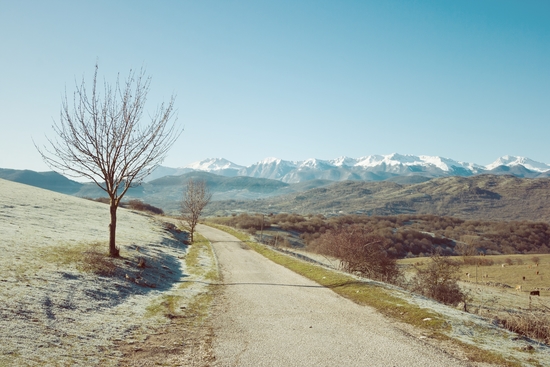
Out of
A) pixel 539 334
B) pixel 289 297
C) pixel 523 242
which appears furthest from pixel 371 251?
pixel 523 242

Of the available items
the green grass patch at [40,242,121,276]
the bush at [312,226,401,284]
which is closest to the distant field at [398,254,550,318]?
the bush at [312,226,401,284]

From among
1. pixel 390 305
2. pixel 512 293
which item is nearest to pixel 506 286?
pixel 512 293

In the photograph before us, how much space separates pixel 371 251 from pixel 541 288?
31.2m

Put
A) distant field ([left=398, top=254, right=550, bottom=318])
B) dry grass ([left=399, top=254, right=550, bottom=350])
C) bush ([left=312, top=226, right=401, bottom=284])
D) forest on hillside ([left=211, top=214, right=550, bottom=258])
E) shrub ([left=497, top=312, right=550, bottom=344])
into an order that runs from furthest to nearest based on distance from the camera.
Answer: forest on hillside ([left=211, top=214, right=550, bottom=258]) → distant field ([left=398, top=254, right=550, bottom=318]) → bush ([left=312, top=226, right=401, bottom=284]) → dry grass ([left=399, top=254, right=550, bottom=350]) → shrub ([left=497, top=312, right=550, bottom=344])

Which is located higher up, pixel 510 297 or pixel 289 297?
pixel 289 297

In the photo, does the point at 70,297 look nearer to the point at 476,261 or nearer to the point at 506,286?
the point at 506,286

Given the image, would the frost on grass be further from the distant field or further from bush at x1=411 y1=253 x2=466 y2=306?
the distant field

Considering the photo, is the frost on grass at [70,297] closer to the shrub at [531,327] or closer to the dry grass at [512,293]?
the shrub at [531,327]

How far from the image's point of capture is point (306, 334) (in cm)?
1124

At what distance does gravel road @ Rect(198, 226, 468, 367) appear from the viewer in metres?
9.24

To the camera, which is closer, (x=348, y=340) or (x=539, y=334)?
(x=348, y=340)

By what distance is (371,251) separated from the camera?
3272 centimetres

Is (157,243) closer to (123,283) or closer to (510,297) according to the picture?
(123,283)

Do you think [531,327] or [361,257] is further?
[361,257]
